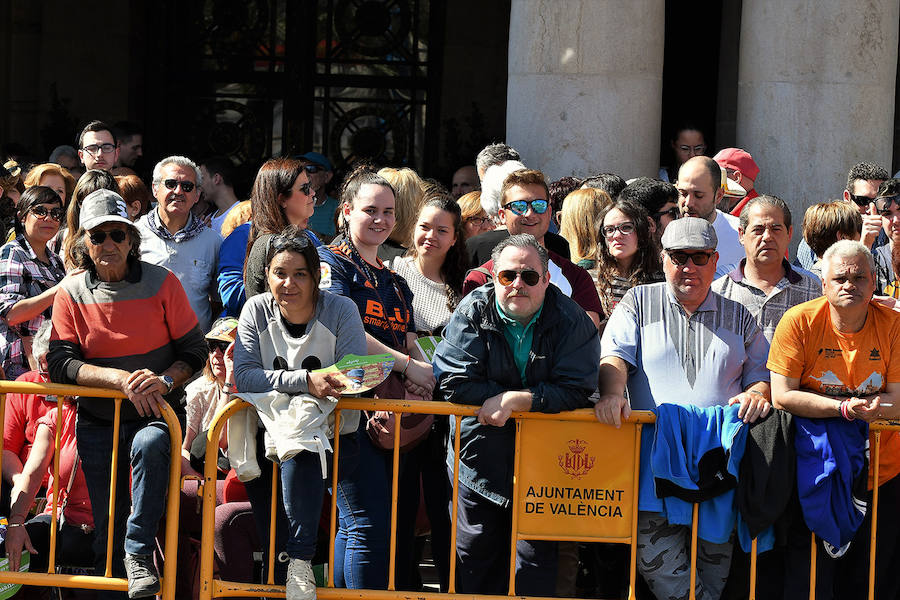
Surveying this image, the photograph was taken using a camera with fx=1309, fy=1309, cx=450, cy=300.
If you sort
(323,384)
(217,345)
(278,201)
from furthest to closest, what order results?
(278,201) → (217,345) → (323,384)

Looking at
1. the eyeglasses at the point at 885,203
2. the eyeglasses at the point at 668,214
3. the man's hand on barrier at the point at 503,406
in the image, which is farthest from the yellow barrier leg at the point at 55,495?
the eyeglasses at the point at 885,203

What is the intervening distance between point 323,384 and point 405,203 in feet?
6.35

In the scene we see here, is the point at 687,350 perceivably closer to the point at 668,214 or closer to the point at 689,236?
the point at 689,236

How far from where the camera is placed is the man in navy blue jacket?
5566 mm

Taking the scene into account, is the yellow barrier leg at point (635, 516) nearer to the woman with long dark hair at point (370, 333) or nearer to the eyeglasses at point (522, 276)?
the eyeglasses at point (522, 276)

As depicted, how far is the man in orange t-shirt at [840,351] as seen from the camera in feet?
18.4

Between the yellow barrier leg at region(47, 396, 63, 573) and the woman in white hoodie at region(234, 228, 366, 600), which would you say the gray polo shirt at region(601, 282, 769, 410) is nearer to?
the woman in white hoodie at region(234, 228, 366, 600)

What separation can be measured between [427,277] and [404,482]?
106cm

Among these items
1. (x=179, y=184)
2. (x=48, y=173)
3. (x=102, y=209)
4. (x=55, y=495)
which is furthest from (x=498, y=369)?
(x=48, y=173)

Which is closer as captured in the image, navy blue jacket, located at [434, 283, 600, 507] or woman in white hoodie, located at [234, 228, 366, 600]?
woman in white hoodie, located at [234, 228, 366, 600]

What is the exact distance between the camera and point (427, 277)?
6543 millimetres

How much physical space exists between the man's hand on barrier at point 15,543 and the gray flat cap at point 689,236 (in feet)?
10.5

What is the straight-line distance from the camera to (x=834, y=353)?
566 centimetres

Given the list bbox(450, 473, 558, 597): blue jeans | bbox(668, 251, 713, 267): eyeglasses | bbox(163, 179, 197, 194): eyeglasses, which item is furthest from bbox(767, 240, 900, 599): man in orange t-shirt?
bbox(163, 179, 197, 194): eyeglasses
